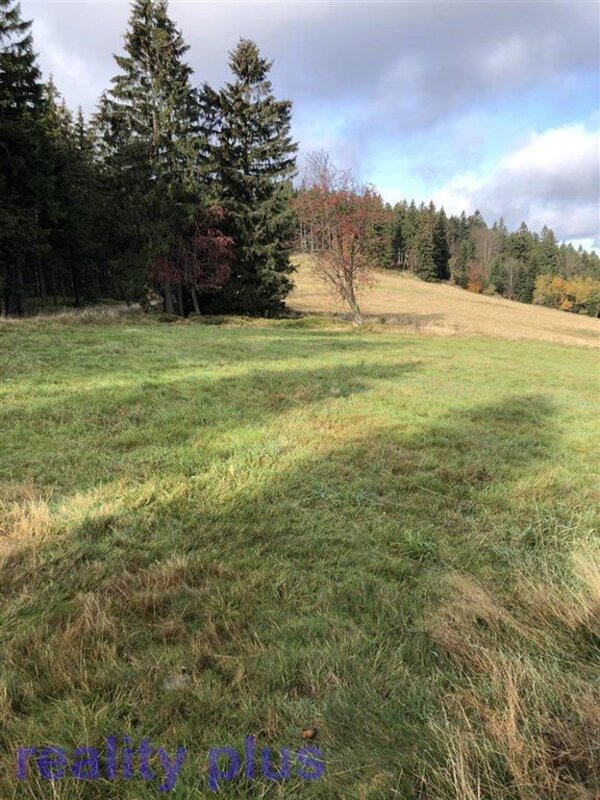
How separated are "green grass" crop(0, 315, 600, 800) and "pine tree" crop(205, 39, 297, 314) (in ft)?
72.2

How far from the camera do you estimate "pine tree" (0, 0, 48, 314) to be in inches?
834

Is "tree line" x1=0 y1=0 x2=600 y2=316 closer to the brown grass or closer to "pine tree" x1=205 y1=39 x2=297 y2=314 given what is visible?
"pine tree" x1=205 y1=39 x2=297 y2=314

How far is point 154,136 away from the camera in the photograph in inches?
1015

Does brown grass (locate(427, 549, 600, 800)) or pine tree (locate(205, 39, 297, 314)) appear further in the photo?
pine tree (locate(205, 39, 297, 314))

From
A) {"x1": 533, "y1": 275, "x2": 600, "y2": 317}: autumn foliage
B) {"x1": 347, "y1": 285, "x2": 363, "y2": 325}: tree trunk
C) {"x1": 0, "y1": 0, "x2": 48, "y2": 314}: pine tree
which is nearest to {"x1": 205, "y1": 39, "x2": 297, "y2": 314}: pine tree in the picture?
{"x1": 347, "y1": 285, "x2": 363, "y2": 325}: tree trunk

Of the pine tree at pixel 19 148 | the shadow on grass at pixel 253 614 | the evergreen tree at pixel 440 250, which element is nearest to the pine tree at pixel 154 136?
the pine tree at pixel 19 148

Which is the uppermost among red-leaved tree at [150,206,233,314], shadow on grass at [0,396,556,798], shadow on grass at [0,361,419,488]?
red-leaved tree at [150,206,233,314]

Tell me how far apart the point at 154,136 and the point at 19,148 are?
669cm

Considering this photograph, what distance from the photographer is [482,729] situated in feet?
6.44

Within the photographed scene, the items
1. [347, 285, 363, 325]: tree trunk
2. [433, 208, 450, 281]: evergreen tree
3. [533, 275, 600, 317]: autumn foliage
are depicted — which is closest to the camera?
[347, 285, 363, 325]: tree trunk

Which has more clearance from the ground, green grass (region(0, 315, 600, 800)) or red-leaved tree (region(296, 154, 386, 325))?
red-leaved tree (region(296, 154, 386, 325))

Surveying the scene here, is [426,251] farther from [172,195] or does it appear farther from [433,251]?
[172,195]

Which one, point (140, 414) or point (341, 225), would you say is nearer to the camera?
point (140, 414)

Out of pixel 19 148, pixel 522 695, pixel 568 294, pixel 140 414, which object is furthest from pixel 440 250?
pixel 522 695
